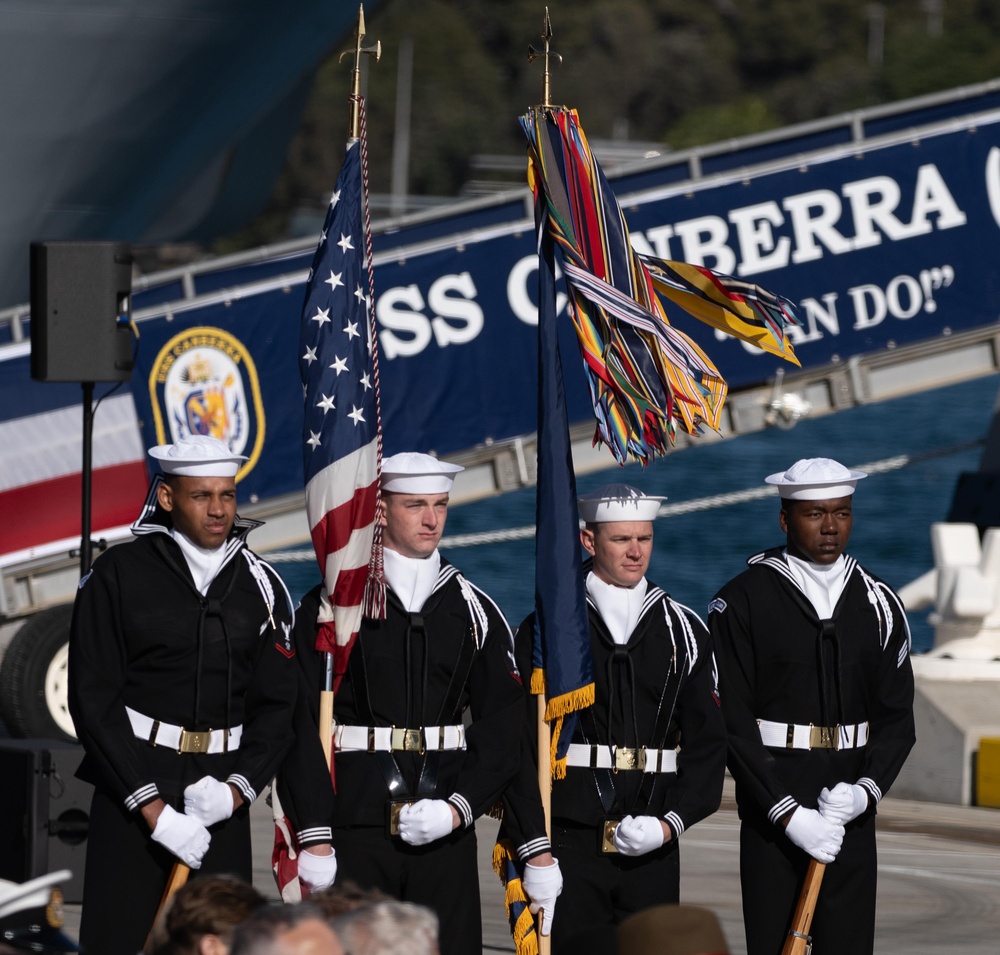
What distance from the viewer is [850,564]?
6.58m

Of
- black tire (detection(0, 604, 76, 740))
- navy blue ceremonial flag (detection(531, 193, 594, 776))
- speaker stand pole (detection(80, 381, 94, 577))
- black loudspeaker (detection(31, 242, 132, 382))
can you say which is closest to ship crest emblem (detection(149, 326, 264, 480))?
black tire (detection(0, 604, 76, 740))

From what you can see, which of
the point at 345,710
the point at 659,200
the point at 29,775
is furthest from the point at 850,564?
the point at 659,200

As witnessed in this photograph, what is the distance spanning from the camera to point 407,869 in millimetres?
6027

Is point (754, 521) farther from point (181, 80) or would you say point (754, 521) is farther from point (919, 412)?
point (181, 80)

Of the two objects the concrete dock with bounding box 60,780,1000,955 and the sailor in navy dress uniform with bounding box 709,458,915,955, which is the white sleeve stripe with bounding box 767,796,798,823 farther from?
the concrete dock with bounding box 60,780,1000,955

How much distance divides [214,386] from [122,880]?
275 inches

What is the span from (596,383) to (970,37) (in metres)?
111

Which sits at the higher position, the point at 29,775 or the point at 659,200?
the point at 659,200

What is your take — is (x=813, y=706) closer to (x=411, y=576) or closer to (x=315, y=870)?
(x=411, y=576)

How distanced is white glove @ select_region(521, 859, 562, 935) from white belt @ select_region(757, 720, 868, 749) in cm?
84

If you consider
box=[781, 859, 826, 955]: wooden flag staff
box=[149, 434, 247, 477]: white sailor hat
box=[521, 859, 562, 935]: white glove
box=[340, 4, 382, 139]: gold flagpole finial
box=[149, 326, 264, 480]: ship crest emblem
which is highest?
box=[340, 4, 382, 139]: gold flagpole finial

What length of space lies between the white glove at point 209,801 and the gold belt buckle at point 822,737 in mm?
1826

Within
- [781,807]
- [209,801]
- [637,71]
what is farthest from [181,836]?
[637,71]

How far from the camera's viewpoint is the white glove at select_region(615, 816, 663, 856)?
602 cm
